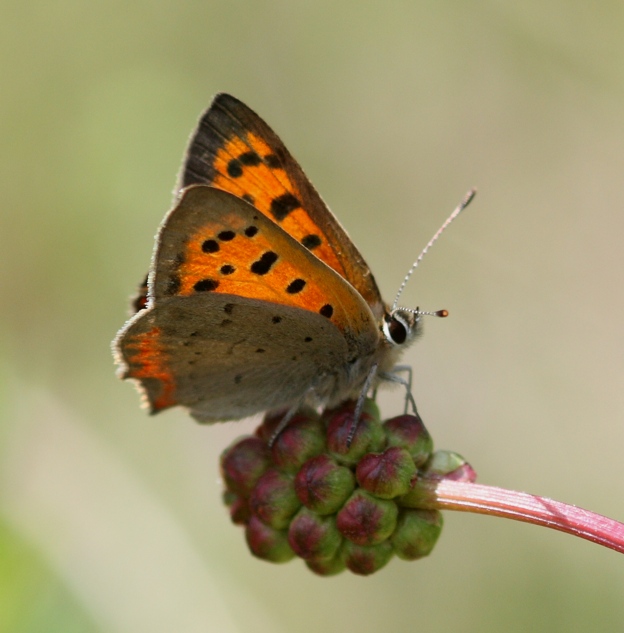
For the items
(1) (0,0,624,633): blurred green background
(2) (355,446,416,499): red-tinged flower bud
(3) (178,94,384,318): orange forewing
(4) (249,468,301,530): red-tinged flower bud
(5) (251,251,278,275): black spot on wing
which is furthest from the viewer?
(1) (0,0,624,633): blurred green background

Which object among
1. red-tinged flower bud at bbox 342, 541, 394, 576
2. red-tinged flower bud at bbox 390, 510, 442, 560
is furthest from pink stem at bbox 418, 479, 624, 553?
red-tinged flower bud at bbox 342, 541, 394, 576

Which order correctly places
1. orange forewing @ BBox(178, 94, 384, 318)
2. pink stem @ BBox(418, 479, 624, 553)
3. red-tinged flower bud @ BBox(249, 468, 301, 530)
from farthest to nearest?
1. orange forewing @ BBox(178, 94, 384, 318)
2. red-tinged flower bud @ BBox(249, 468, 301, 530)
3. pink stem @ BBox(418, 479, 624, 553)

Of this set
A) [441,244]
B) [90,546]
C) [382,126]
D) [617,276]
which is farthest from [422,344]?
[90,546]

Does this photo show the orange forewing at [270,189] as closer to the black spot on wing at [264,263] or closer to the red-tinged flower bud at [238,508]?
the black spot on wing at [264,263]

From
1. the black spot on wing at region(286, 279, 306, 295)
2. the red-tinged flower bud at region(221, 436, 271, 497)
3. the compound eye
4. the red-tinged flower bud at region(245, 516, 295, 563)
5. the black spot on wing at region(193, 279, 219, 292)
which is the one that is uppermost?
the black spot on wing at region(286, 279, 306, 295)

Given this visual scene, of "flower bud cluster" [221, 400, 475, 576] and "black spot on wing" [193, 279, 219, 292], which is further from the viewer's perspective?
"black spot on wing" [193, 279, 219, 292]

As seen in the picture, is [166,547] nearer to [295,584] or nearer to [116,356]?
[295,584]

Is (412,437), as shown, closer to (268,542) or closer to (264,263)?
(268,542)

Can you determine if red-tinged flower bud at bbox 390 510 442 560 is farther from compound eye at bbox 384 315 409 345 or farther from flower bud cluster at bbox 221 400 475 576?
compound eye at bbox 384 315 409 345
